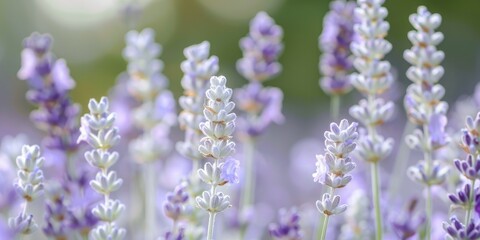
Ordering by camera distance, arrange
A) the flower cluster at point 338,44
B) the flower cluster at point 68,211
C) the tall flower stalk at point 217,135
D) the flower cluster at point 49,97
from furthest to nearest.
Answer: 1. the flower cluster at point 338,44
2. the flower cluster at point 49,97
3. the flower cluster at point 68,211
4. the tall flower stalk at point 217,135

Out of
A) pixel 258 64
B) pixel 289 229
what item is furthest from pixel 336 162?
pixel 258 64

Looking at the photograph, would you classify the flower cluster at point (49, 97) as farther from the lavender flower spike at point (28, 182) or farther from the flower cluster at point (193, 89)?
the lavender flower spike at point (28, 182)

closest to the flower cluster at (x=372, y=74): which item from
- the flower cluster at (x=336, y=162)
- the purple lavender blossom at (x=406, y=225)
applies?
the purple lavender blossom at (x=406, y=225)

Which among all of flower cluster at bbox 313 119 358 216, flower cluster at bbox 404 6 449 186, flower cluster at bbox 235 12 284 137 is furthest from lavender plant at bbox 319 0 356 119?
flower cluster at bbox 313 119 358 216

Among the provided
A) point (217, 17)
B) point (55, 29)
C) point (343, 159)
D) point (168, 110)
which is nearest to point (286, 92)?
point (217, 17)

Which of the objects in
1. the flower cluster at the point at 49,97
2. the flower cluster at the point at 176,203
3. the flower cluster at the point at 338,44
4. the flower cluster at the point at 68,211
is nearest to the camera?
the flower cluster at the point at 176,203

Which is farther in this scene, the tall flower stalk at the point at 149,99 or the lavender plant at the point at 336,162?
the tall flower stalk at the point at 149,99

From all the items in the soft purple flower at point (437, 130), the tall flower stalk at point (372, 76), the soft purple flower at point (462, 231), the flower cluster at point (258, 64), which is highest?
the flower cluster at point (258, 64)

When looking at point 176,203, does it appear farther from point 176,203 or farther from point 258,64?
point 258,64
